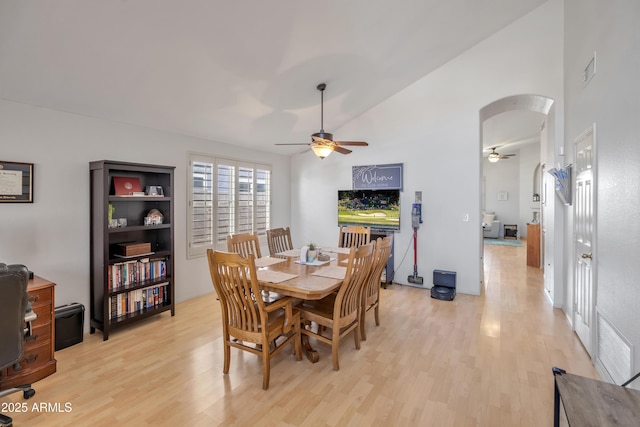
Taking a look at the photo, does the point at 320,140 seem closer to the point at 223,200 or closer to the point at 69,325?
the point at 223,200

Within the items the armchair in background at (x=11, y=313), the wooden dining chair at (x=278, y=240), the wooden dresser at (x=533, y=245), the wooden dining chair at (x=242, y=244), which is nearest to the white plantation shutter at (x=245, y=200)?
the wooden dining chair at (x=278, y=240)

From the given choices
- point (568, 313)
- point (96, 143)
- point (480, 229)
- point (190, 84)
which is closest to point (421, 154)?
point (480, 229)

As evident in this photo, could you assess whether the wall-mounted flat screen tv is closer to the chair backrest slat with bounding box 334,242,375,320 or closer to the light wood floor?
the light wood floor

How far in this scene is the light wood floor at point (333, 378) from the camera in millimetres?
1992

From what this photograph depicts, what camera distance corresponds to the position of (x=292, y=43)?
288cm

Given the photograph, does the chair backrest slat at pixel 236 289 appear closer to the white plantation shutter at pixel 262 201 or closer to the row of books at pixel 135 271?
the row of books at pixel 135 271

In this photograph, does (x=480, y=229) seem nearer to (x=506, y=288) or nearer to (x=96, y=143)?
(x=506, y=288)

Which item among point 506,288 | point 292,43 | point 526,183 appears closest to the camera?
point 292,43

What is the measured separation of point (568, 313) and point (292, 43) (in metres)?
4.38

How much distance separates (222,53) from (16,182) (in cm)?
221

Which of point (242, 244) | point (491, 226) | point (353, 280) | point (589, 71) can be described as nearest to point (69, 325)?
point (242, 244)

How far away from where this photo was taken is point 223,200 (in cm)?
471

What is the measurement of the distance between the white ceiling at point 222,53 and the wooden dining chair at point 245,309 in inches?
70.4

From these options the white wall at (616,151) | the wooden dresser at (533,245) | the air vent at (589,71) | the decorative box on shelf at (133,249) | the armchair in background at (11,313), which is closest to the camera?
the armchair in background at (11,313)
